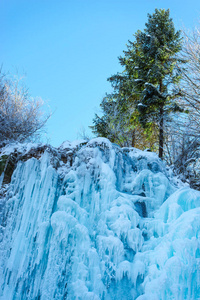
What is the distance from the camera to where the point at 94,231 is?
14.3 ft

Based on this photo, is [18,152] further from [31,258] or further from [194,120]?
Answer: [194,120]

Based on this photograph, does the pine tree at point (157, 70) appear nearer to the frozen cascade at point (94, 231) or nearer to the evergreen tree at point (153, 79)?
the evergreen tree at point (153, 79)

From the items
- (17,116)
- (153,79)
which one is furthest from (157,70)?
(17,116)

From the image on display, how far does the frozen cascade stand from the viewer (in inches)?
144

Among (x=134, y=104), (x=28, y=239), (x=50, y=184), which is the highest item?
(x=134, y=104)

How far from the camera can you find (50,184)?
481cm

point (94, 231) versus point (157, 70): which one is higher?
point (157, 70)

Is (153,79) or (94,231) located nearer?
(94,231)

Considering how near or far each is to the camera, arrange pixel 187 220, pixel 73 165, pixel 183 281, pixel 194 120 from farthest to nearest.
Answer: pixel 194 120 → pixel 73 165 → pixel 187 220 → pixel 183 281

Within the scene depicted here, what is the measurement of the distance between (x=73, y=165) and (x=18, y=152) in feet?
4.14

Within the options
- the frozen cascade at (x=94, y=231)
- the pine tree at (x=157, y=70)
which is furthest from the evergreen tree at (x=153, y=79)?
the frozen cascade at (x=94, y=231)

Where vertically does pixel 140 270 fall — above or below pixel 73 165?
below

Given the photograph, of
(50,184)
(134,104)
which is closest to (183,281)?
(50,184)

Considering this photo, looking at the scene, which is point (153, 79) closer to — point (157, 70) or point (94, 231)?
point (157, 70)
